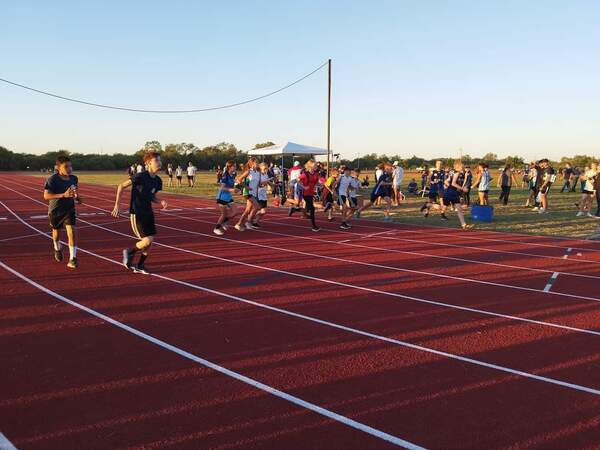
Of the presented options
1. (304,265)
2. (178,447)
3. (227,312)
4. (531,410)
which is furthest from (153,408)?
(304,265)

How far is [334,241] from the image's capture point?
11.5 metres

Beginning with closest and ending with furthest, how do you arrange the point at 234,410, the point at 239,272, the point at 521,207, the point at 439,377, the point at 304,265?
the point at 234,410 → the point at 439,377 → the point at 239,272 → the point at 304,265 → the point at 521,207

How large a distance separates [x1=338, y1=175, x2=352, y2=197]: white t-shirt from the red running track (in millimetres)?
A: 6107

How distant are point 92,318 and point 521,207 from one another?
17720mm

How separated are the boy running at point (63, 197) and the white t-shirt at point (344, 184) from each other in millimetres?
7949

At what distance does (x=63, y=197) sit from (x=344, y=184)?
8309mm

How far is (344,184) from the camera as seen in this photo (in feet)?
46.6

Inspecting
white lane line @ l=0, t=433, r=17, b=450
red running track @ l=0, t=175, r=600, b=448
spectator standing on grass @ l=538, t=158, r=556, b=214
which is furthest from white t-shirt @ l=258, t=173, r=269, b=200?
spectator standing on grass @ l=538, t=158, r=556, b=214

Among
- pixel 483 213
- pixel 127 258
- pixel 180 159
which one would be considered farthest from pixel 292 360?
pixel 180 159

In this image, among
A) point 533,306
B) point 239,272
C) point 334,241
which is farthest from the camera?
point 334,241

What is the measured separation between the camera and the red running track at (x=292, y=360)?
3291 mm

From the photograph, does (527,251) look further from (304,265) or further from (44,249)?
(44,249)

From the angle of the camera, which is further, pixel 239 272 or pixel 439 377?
pixel 239 272

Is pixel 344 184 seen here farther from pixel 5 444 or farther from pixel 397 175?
pixel 5 444
